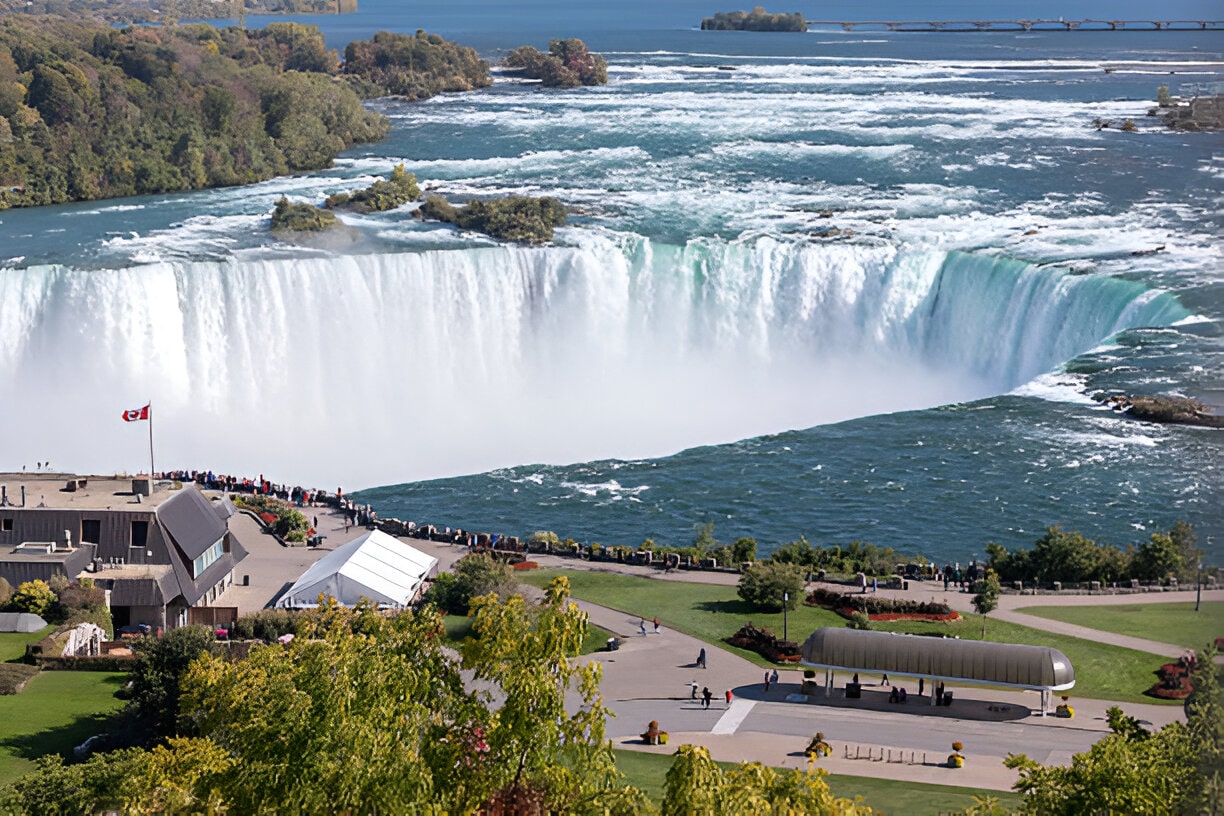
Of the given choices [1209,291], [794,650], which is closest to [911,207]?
[1209,291]

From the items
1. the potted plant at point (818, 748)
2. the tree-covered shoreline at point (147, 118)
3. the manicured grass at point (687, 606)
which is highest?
the tree-covered shoreline at point (147, 118)

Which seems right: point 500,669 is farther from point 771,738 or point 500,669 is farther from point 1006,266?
point 1006,266

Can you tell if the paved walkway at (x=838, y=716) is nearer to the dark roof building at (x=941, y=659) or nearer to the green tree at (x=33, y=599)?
the dark roof building at (x=941, y=659)

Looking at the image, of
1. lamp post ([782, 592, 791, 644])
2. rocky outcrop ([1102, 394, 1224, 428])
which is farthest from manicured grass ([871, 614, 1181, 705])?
rocky outcrop ([1102, 394, 1224, 428])

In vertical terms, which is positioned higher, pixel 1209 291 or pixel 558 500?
pixel 1209 291

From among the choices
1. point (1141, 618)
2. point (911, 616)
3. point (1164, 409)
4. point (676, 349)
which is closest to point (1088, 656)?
point (1141, 618)

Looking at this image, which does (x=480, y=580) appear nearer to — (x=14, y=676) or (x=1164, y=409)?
(x=14, y=676)

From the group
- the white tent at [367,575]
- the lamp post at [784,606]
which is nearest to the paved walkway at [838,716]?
the lamp post at [784,606]
